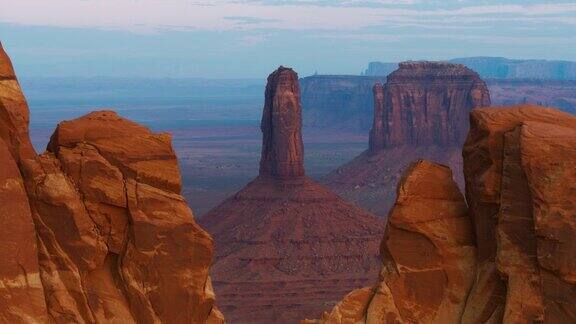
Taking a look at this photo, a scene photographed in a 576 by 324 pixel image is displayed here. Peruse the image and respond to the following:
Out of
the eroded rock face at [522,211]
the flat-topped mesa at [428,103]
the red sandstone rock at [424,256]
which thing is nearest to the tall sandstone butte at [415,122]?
the flat-topped mesa at [428,103]

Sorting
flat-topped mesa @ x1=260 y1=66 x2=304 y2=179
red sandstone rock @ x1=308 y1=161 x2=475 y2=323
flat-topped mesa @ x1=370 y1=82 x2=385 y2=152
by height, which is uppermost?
red sandstone rock @ x1=308 y1=161 x2=475 y2=323

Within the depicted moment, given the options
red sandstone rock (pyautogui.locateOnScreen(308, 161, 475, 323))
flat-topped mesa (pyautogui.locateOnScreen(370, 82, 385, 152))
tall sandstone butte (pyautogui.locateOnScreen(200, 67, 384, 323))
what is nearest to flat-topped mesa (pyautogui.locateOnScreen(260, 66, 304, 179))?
tall sandstone butte (pyautogui.locateOnScreen(200, 67, 384, 323))

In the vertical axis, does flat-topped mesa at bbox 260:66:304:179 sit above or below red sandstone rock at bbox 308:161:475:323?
below

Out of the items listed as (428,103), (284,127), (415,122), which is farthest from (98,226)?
(428,103)

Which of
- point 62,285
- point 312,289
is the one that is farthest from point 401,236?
point 312,289

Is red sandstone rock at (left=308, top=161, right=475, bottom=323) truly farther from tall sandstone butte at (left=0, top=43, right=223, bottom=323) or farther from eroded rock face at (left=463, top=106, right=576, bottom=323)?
tall sandstone butte at (left=0, top=43, right=223, bottom=323)

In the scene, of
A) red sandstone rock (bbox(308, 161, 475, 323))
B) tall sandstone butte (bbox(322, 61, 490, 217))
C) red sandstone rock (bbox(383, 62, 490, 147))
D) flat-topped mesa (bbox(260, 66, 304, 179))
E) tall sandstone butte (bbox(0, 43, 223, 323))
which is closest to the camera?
tall sandstone butte (bbox(0, 43, 223, 323))
